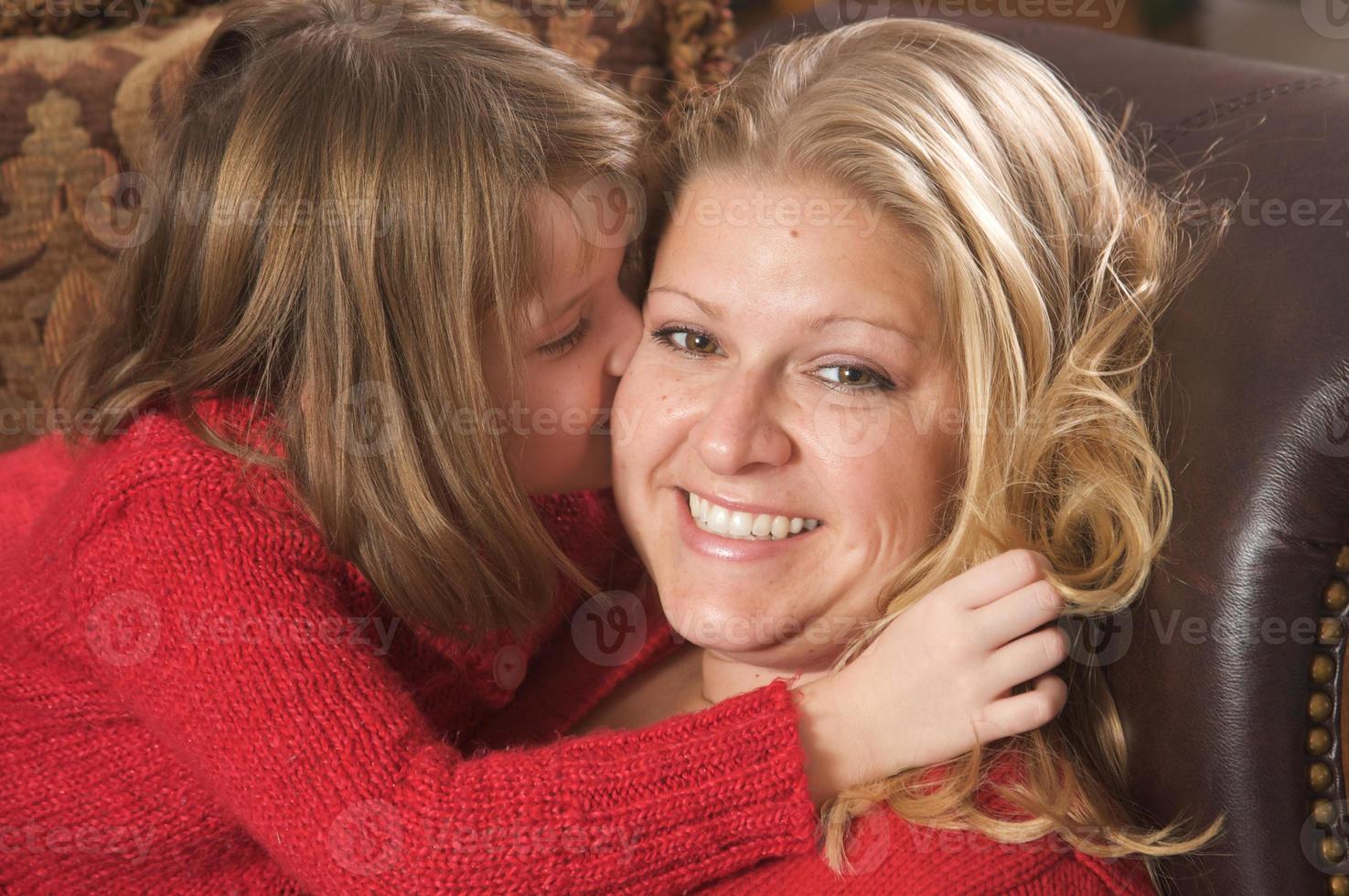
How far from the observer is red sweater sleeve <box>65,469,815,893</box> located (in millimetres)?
1025

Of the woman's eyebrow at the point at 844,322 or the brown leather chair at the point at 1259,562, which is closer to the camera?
the brown leather chair at the point at 1259,562

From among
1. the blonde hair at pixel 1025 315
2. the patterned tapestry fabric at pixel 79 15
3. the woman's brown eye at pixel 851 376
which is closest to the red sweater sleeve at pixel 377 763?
the blonde hair at pixel 1025 315

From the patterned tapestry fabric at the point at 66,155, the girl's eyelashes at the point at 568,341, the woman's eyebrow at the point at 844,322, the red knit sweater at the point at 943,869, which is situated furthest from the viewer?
the patterned tapestry fabric at the point at 66,155

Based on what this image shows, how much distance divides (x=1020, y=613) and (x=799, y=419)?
0.87 ft

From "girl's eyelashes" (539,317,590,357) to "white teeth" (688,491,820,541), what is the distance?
257 millimetres

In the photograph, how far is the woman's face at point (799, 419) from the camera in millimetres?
1139

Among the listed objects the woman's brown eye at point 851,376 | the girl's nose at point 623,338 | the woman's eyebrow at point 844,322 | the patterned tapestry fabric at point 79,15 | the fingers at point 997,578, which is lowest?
the fingers at point 997,578

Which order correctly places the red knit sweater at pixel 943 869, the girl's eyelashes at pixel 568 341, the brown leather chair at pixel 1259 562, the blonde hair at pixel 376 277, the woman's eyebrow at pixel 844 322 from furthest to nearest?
the girl's eyelashes at pixel 568 341 → the blonde hair at pixel 376 277 → the woman's eyebrow at pixel 844 322 → the red knit sweater at pixel 943 869 → the brown leather chair at pixel 1259 562

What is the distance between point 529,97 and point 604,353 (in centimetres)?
28

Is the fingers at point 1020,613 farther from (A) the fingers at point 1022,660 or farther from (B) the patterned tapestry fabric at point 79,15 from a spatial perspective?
(B) the patterned tapestry fabric at point 79,15

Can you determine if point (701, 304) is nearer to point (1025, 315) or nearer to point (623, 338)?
point (623, 338)

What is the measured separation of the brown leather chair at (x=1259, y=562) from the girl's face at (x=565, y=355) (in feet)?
1.89

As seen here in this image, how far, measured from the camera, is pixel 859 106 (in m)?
1.20

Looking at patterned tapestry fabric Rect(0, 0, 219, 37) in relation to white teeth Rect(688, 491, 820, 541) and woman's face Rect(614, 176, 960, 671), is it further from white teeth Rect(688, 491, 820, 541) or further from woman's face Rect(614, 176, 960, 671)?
white teeth Rect(688, 491, 820, 541)
